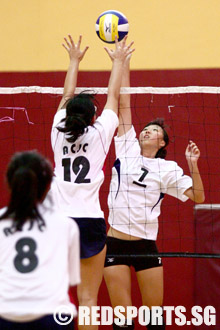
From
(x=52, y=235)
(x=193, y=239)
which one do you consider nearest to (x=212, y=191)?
(x=193, y=239)

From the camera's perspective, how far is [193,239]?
5961mm

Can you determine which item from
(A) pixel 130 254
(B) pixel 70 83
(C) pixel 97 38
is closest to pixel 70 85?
(B) pixel 70 83

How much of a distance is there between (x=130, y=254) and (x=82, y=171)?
3.76 feet

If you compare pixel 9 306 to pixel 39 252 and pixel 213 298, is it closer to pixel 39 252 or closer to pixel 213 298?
pixel 39 252

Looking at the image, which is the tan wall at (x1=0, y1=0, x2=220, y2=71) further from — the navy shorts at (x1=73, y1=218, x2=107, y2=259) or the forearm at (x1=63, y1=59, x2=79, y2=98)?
the navy shorts at (x1=73, y1=218, x2=107, y2=259)

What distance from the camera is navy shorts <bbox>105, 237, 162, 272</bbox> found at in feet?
16.0

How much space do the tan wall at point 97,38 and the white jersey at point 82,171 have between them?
248 cm

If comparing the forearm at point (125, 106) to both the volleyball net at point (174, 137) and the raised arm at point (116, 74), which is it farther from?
the volleyball net at point (174, 137)

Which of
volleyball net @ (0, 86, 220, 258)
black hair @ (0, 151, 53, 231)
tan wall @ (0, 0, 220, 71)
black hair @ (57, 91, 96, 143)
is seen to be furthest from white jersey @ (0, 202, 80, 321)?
tan wall @ (0, 0, 220, 71)

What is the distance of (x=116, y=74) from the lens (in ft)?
14.3

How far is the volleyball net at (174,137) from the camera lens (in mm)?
5938

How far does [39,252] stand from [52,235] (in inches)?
3.8

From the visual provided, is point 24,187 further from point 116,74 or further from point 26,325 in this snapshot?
point 116,74

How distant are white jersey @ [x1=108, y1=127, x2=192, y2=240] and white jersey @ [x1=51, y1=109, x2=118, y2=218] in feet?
2.84
